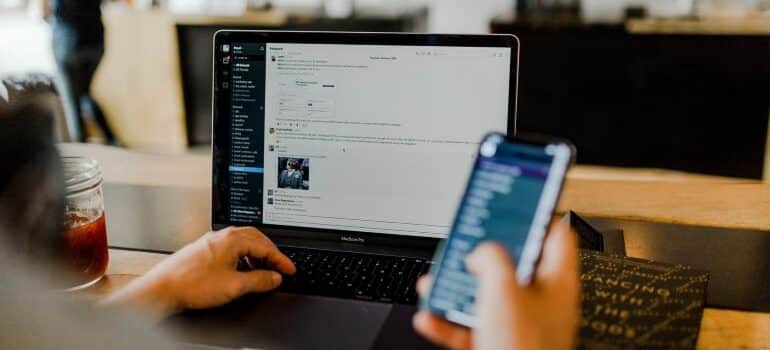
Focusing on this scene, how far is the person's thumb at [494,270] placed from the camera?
0.49 meters

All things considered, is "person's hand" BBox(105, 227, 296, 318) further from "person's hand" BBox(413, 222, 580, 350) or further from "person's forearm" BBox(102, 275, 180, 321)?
"person's hand" BBox(413, 222, 580, 350)

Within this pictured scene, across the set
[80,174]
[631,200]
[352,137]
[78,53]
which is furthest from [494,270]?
[78,53]

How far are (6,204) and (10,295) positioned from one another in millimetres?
90

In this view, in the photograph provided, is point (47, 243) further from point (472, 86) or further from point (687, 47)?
point (687, 47)

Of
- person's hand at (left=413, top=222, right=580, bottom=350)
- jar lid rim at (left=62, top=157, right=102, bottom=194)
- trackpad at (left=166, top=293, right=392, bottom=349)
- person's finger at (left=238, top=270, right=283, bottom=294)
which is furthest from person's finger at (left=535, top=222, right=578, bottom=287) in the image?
jar lid rim at (left=62, top=157, right=102, bottom=194)

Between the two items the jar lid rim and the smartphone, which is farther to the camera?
the jar lid rim

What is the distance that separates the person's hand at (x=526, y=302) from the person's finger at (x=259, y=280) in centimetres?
39

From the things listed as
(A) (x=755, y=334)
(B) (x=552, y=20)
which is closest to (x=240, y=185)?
(A) (x=755, y=334)

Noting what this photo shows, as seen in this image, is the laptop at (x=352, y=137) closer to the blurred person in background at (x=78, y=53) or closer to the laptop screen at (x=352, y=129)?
the laptop screen at (x=352, y=129)

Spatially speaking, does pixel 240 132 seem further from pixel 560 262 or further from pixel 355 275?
pixel 560 262

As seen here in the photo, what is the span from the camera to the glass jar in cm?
89

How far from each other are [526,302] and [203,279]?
17.7 inches

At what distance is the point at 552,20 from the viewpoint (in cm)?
351

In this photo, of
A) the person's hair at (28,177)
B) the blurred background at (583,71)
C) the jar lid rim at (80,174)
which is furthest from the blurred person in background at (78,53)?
the person's hair at (28,177)
